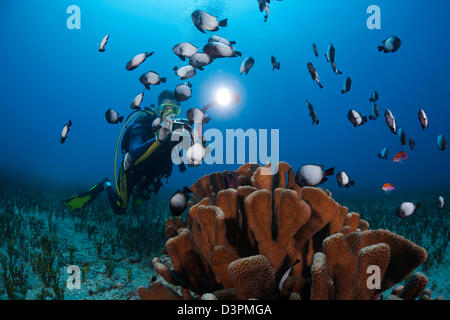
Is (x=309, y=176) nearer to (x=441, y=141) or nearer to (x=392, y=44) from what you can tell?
(x=392, y=44)

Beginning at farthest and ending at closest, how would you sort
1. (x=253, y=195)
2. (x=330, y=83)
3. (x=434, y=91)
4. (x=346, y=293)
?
(x=330, y=83) → (x=434, y=91) → (x=253, y=195) → (x=346, y=293)

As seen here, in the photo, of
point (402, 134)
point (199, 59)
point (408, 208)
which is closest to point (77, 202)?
point (199, 59)

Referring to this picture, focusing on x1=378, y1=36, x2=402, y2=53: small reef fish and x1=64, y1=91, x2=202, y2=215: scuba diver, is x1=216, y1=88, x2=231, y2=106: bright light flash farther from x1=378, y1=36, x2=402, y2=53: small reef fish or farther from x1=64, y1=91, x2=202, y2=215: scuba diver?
x1=378, y1=36, x2=402, y2=53: small reef fish

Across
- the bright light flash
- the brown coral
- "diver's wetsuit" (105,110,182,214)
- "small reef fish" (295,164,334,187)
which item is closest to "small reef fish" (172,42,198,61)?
the bright light flash

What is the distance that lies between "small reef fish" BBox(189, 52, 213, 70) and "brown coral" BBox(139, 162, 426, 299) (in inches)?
143

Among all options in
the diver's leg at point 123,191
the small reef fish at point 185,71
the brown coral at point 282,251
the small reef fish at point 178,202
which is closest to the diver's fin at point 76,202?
the diver's leg at point 123,191

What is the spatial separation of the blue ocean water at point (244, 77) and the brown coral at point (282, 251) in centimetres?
3750

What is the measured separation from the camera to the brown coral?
1442mm

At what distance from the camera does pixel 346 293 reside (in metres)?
1.53

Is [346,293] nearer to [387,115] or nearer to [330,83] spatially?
[387,115]

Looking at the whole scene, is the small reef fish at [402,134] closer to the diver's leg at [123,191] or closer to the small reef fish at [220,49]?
the small reef fish at [220,49]
